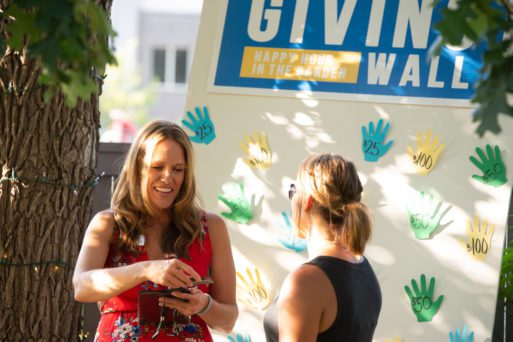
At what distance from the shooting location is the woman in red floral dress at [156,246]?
7.97 ft

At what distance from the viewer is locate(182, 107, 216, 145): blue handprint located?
3.74m

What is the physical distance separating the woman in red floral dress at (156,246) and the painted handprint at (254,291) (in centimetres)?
102

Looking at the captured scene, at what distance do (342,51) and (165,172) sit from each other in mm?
1380

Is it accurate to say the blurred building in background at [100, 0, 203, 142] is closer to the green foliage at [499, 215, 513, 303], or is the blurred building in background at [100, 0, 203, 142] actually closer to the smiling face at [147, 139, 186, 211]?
the green foliage at [499, 215, 513, 303]

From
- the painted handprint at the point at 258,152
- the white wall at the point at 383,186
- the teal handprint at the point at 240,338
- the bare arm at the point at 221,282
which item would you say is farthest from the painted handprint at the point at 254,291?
the bare arm at the point at 221,282

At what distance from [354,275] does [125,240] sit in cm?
74

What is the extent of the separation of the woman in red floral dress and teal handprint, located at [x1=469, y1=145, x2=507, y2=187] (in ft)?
4.29

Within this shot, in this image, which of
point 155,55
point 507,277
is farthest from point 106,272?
point 155,55

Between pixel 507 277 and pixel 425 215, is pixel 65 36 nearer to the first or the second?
pixel 425 215

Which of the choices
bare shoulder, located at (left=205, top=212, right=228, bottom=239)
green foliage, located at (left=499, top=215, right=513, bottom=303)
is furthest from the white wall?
bare shoulder, located at (left=205, top=212, right=228, bottom=239)

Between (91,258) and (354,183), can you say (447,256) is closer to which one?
(354,183)

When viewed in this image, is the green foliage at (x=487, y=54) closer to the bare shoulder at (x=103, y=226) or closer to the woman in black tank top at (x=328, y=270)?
the woman in black tank top at (x=328, y=270)

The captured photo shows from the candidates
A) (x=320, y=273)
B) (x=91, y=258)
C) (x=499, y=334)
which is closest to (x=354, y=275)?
(x=320, y=273)

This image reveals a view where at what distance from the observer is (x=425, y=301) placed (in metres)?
3.41
